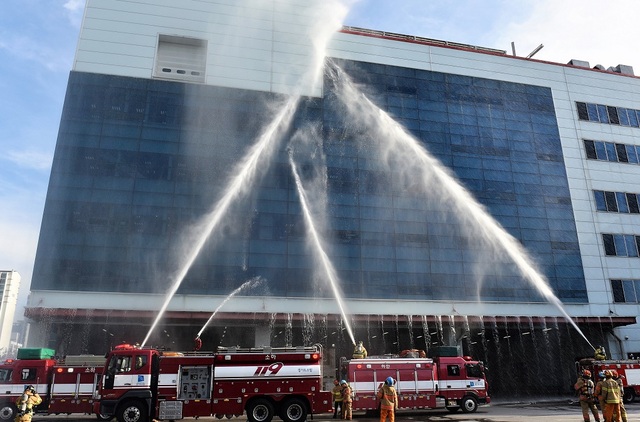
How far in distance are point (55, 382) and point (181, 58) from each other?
29.0 meters

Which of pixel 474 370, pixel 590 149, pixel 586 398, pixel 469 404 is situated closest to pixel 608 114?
pixel 590 149

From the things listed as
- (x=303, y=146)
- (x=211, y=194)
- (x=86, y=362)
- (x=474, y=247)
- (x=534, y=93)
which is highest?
(x=534, y=93)

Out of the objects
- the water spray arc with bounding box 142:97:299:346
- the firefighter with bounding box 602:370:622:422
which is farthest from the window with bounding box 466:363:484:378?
the water spray arc with bounding box 142:97:299:346

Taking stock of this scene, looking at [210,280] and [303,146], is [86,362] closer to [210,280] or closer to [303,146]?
[210,280]

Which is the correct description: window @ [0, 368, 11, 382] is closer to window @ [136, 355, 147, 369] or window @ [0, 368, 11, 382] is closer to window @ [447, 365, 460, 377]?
window @ [136, 355, 147, 369]

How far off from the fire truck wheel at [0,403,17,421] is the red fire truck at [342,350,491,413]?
15.2 meters

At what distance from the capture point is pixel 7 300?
142 metres

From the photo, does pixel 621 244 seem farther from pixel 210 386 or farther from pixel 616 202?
pixel 210 386

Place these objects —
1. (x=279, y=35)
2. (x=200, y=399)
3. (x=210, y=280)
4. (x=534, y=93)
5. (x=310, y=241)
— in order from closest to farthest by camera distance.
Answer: (x=200, y=399)
(x=210, y=280)
(x=310, y=241)
(x=279, y=35)
(x=534, y=93)

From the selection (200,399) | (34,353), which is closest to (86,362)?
(34,353)

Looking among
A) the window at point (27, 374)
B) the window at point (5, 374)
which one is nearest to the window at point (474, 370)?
the window at point (27, 374)

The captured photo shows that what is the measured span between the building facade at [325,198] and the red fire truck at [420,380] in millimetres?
10501

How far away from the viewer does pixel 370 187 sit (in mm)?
38875

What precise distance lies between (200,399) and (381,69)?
34.2m
